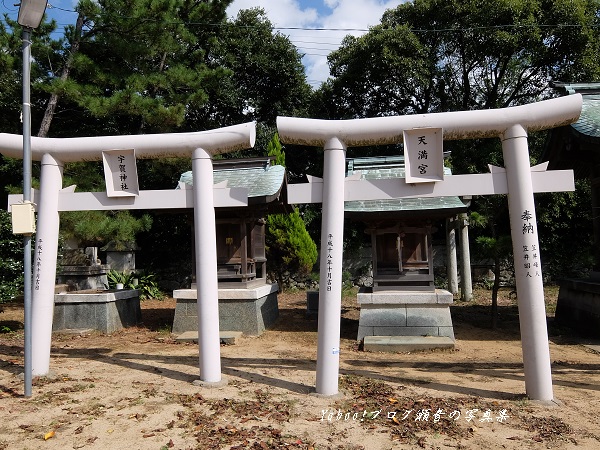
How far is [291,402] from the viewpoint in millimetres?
5480

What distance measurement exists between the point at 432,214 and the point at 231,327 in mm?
4856

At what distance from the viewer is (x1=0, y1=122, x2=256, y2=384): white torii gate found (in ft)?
20.2

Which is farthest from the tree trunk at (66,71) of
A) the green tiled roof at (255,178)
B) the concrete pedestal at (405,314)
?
the concrete pedestal at (405,314)

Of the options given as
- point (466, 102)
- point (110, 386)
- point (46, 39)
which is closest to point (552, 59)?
point (466, 102)

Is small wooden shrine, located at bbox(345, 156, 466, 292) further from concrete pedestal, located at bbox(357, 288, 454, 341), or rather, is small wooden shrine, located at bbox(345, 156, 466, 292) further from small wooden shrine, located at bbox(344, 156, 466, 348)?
concrete pedestal, located at bbox(357, 288, 454, 341)

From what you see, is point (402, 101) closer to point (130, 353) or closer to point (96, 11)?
point (96, 11)

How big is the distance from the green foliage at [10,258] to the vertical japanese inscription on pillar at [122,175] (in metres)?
4.88

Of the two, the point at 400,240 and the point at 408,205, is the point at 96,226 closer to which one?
the point at 400,240

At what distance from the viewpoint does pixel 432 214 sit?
9.48 metres

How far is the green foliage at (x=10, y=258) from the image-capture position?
9.88 metres

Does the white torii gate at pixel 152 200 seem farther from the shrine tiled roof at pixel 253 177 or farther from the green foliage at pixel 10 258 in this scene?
the green foliage at pixel 10 258

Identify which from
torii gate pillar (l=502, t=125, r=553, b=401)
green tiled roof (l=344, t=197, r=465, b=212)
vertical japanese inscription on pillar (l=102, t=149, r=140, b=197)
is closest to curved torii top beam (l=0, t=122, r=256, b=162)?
vertical japanese inscription on pillar (l=102, t=149, r=140, b=197)

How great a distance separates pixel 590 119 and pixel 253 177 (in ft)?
23.9

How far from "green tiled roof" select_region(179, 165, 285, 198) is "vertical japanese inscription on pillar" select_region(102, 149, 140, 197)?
3.70m
